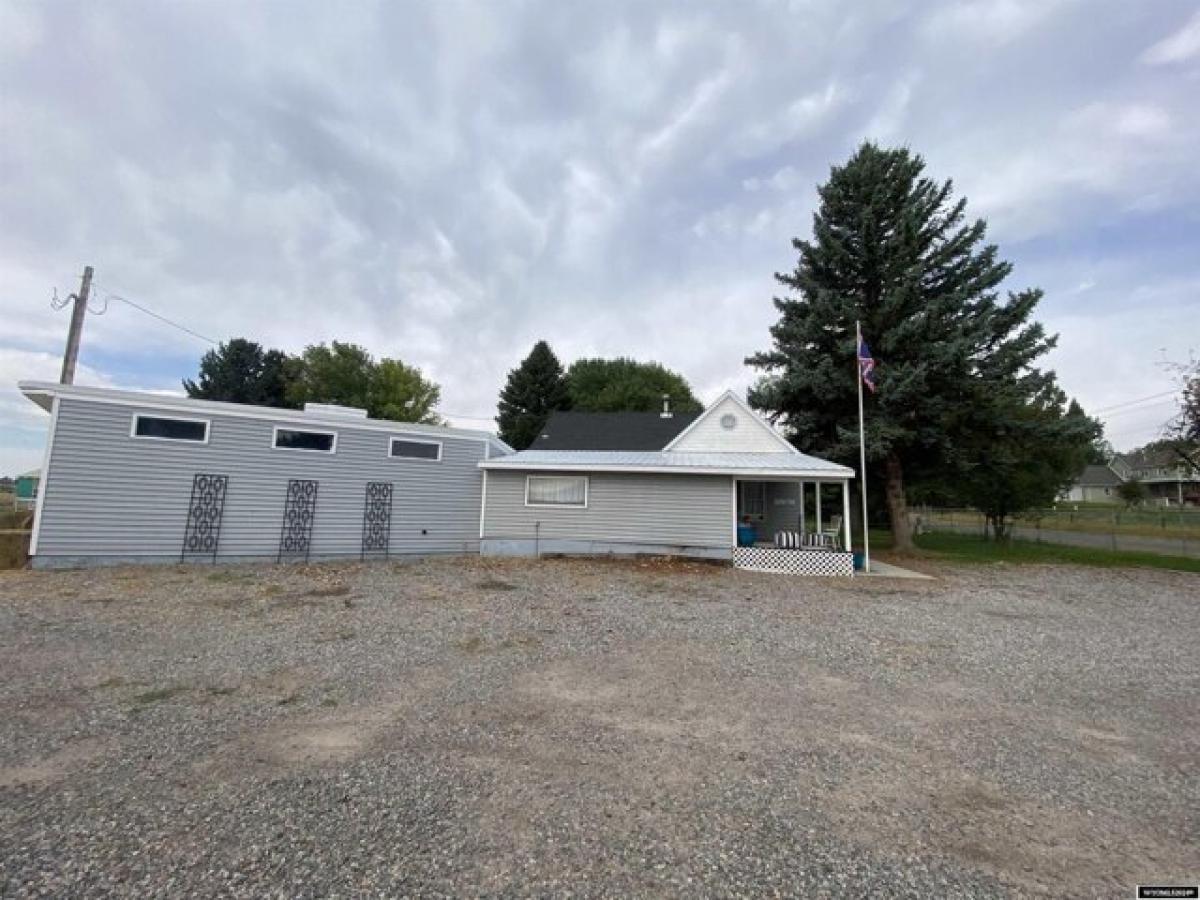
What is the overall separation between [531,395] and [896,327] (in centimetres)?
2403

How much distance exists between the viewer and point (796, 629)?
6.91 meters

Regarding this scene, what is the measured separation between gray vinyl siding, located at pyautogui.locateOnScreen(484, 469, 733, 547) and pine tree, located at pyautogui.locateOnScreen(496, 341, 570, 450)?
66.3ft

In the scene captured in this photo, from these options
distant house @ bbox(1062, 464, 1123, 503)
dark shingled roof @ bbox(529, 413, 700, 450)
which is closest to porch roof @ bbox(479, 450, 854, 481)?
dark shingled roof @ bbox(529, 413, 700, 450)

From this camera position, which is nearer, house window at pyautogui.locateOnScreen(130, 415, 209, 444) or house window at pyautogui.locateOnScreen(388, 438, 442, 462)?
house window at pyautogui.locateOnScreen(130, 415, 209, 444)

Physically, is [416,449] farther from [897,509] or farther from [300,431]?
[897,509]

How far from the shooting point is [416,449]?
44.2 feet

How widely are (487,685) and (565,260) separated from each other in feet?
Answer: 47.9

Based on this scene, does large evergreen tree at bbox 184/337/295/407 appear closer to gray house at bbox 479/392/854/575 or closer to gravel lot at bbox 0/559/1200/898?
gray house at bbox 479/392/854/575

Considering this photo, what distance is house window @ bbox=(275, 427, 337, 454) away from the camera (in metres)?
11.7

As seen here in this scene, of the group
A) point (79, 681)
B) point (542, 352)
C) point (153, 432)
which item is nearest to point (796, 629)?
point (79, 681)

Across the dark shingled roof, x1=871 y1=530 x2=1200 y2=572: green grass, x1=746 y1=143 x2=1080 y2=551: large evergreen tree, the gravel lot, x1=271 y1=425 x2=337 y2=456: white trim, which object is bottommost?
the gravel lot

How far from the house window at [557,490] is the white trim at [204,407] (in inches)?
97.7

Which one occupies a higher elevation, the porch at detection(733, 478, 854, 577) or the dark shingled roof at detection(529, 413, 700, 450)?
the dark shingled roof at detection(529, 413, 700, 450)

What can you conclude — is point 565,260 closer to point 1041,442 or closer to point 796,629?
point 796,629
